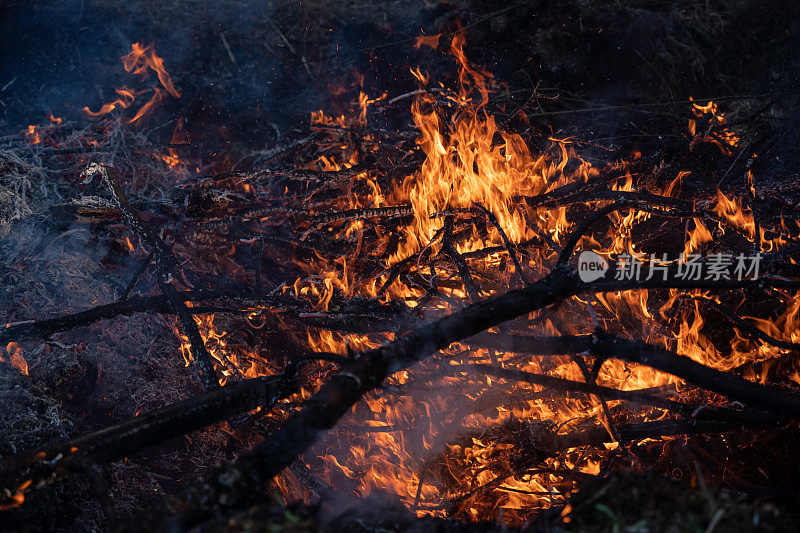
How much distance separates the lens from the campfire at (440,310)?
240 centimetres

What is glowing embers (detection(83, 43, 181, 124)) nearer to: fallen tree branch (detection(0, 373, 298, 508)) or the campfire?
the campfire

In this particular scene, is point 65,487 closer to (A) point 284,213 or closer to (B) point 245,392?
(B) point 245,392

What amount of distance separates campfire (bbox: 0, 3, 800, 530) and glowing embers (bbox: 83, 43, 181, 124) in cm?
45

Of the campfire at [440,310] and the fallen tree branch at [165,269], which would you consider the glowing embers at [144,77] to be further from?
the fallen tree branch at [165,269]

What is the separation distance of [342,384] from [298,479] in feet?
Result: 6.19

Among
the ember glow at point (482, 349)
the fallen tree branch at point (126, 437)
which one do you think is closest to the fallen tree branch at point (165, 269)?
the ember glow at point (482, 349)

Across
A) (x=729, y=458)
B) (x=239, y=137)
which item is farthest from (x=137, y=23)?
(x=729, y=458)

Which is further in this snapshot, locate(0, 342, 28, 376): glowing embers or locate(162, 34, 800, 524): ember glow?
locate(0, 342, 28, 376): glowing embers

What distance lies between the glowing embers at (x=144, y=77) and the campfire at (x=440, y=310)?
1.47 feet

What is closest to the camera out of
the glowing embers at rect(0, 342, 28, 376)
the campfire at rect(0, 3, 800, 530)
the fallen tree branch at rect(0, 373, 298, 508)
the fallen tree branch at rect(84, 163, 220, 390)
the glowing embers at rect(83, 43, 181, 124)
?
the fallen tree branch at rect(0, 373, 298, 508)

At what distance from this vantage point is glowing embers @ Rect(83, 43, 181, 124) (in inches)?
191

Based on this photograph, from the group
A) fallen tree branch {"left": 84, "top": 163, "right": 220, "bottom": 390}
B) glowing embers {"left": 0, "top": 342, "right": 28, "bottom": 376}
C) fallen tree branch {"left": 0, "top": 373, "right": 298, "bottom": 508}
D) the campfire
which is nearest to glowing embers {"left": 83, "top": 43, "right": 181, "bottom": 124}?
the campfire

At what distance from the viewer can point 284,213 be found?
4.01 meters

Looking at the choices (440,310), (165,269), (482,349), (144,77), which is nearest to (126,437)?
(165,269)
